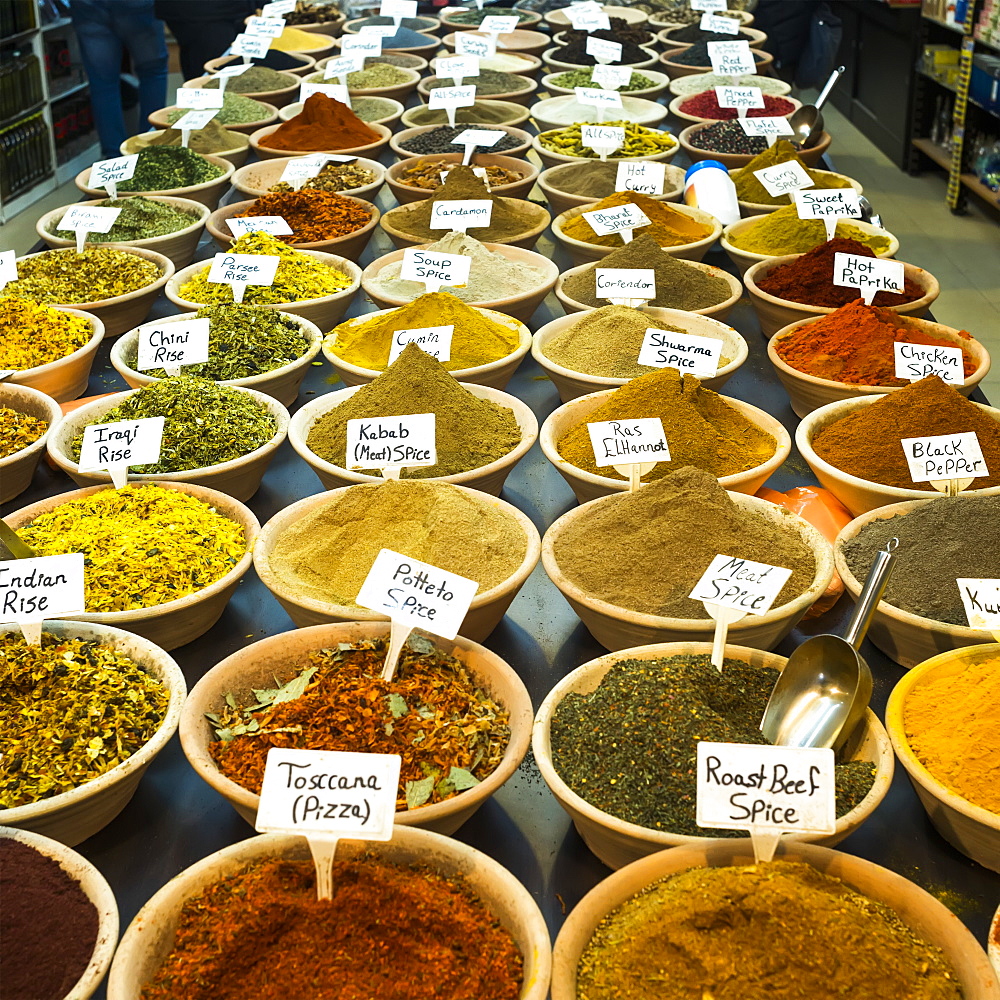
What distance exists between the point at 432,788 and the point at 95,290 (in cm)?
182

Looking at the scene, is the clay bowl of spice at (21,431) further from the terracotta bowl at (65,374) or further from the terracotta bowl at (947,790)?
the terracotta bowl at (947,790)

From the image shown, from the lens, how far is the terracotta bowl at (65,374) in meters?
2.21

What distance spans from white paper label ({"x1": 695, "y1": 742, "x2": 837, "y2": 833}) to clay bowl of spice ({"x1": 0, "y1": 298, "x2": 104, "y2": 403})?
1.67 m

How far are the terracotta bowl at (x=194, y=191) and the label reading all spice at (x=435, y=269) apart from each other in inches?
40.6

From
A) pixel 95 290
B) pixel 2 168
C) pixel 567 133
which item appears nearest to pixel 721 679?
pixel 95 290

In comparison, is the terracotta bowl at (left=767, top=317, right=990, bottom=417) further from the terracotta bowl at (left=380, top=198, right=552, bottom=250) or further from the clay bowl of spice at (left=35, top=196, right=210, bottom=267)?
the clay bowl of spice at (left=35, top=196, right=210, bottom=267)

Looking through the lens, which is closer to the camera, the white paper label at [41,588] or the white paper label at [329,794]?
the white paper label at [329,794]

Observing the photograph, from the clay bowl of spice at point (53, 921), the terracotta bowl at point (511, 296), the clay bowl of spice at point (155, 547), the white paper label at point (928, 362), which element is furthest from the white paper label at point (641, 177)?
the clay bowl of spice at point (53, 921)

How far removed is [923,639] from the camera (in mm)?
1497

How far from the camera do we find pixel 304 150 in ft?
11.8

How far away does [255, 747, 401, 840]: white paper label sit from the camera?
1.13 metres

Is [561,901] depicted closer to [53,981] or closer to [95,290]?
[53,981]

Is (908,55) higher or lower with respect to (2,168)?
higher

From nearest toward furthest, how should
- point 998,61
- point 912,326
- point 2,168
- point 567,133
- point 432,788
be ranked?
point 432,788
point 912,326
point 567,133
point 998,61
point 2,168
